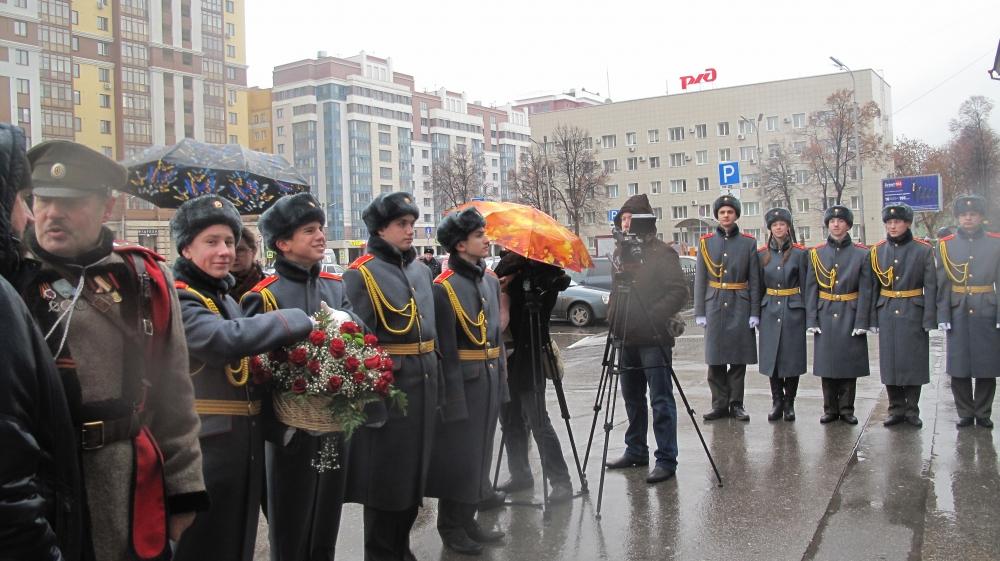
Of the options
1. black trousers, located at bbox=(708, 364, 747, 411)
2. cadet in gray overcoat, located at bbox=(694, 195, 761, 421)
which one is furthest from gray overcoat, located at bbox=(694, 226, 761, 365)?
black trousers, located at bbox=(708, 364, 747, 411)

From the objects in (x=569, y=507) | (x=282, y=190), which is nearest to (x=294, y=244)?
(x=569, y=507)

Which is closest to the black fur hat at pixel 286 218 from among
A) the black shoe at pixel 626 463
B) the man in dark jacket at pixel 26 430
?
the man in dark jacket at pixel 26 430

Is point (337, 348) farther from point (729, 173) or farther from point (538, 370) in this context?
point (729, 173)

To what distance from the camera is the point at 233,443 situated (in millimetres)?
3168

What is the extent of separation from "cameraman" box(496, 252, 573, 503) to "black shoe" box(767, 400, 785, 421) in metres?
3.00

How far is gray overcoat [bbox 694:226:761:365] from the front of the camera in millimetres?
8109

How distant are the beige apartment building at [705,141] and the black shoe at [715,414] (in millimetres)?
62335

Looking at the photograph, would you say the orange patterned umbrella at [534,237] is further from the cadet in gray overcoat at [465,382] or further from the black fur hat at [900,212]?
the black fur hat at [900,212]

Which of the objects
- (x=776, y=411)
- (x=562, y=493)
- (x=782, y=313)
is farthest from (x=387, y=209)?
(x=782, y=313)

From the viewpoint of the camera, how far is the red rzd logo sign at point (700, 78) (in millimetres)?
84188

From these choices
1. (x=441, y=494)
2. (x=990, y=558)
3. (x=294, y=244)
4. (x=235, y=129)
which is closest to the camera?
(x=294, y=244)

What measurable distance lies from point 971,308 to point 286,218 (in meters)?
6.47

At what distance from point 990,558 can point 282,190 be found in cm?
637

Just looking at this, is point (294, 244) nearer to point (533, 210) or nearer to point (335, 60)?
point (533, 210)
